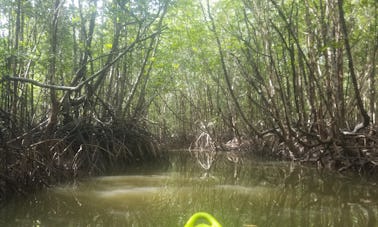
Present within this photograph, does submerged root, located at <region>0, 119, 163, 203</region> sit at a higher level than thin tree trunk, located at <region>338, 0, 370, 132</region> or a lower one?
lower

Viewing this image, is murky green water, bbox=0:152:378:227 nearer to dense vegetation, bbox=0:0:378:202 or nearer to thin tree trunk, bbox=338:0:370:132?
dense vegetation, bbox=0:0:378:202

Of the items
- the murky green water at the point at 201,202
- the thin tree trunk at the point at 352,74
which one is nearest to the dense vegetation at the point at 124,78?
the thin tree trunk at the point at 352,74

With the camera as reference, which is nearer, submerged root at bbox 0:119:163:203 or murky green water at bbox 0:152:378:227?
murky green water at bbox 0:152:378:227

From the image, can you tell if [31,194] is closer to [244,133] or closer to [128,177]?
[128,177]

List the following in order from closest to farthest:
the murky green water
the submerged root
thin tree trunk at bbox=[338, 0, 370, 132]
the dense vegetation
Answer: the murky green water < the submerged root < thin tree trunk at bbox=[338, 0, 370, 132] < the dense vegetation

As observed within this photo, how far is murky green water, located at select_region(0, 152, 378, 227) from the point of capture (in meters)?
3.12

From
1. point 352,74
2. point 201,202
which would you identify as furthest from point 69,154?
point 352,74

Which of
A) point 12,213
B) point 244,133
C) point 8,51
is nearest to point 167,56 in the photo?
point 244,133

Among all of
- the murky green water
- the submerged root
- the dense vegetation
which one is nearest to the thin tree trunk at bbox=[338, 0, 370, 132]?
the dense vegetation

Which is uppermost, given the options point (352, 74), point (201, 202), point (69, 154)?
point (352, 74)

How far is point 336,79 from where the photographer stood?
5387mm

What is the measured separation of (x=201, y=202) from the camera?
12.7ft

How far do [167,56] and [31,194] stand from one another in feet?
22.1

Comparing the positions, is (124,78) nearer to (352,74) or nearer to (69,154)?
(69,154)
